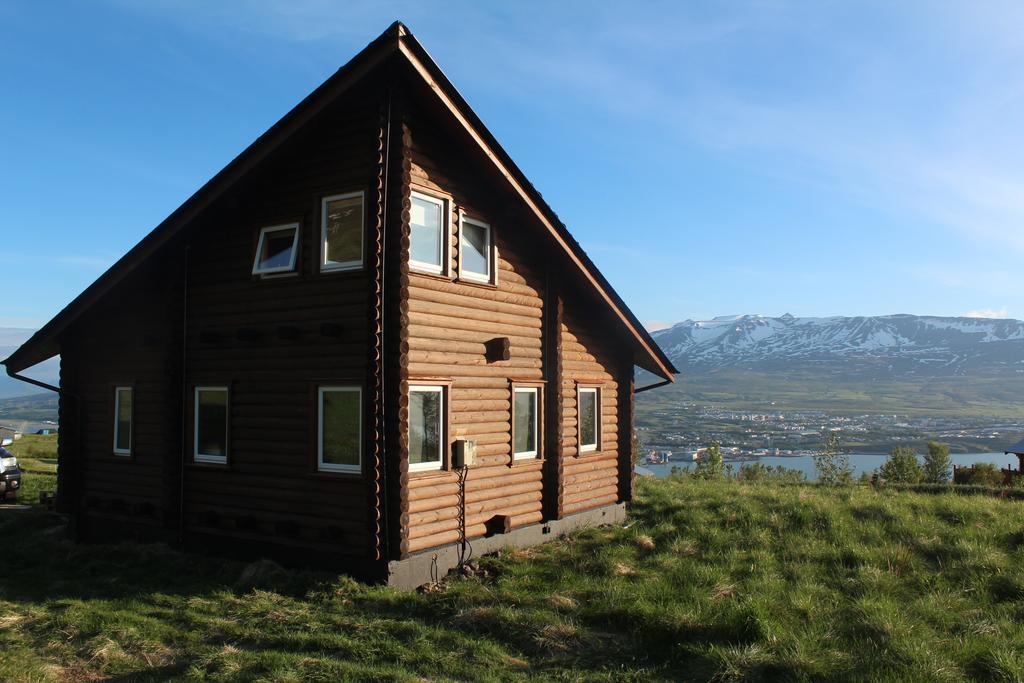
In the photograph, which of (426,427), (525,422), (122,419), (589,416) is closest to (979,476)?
(589,416)

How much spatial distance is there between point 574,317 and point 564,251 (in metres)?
2.17

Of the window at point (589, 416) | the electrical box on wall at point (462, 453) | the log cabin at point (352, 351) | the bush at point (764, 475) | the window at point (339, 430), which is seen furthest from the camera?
the bush at point (764, 475)

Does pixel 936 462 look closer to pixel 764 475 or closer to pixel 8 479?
pixel 764 475

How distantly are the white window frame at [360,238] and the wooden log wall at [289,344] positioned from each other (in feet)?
0.28

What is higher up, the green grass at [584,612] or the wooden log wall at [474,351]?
the wooden log wall at [474,351]

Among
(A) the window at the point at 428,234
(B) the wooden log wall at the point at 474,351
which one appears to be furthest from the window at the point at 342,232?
(B) the wooden log wall at the point at 474,351

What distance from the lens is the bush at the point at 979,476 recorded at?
29938mm

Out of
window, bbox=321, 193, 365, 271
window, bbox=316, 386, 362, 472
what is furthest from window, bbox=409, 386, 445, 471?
window, bbox=321, 193, 365, 271

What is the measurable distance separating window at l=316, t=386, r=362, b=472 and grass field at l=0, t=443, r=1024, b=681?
5.86 feet

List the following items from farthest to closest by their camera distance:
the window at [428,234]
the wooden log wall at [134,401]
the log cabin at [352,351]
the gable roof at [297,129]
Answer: the wooden log wall at [134,401] → the window at [428,234] → the log cabin at [352,351] → the gable roof at [297,129]

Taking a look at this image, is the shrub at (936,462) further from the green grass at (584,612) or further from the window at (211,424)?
the window at (211,424)

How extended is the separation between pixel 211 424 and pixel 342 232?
4.78m

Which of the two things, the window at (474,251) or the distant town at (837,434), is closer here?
the window at (474,251)

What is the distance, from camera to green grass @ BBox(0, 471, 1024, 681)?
7.77 meters
